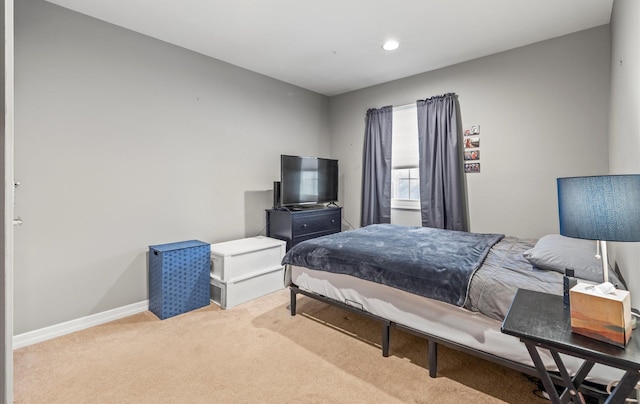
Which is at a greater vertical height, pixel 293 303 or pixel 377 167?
pixel 377 167

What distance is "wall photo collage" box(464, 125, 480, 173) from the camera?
357 centimetres

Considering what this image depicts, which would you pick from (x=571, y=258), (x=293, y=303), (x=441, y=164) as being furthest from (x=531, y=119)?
(x=293, y=303)

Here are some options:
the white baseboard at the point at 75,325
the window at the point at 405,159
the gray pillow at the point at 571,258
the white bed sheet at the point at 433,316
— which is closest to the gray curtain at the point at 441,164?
the window at the point at 405,159

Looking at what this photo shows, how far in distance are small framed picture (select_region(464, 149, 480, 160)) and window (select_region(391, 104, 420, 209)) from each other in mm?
657

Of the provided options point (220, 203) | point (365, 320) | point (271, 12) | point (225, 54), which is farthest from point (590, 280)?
point (225, 54)

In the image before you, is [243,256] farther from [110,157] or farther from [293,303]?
[110,157]

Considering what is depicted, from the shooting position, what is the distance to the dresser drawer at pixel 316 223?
12.1 feet

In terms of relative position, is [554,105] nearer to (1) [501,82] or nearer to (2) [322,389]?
(1) [501,82]

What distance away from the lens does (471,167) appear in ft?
11.9

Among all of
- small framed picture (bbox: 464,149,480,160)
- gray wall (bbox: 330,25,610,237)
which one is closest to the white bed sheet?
gray wall (bbox: 330,25,610,237)

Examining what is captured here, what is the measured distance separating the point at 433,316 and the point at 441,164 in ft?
7.62

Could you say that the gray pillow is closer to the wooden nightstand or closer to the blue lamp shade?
the wooden nightstand

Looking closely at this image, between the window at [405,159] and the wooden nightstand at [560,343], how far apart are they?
2844 mm

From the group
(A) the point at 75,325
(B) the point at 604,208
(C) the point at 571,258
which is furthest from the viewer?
(A) the point at 75,325
